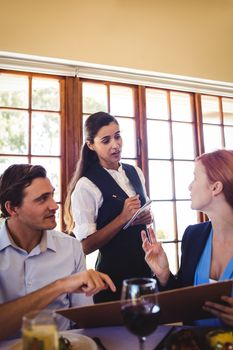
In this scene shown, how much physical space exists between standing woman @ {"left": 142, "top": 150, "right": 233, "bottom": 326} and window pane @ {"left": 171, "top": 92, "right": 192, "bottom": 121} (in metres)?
1.63

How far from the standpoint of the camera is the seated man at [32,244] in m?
1.26

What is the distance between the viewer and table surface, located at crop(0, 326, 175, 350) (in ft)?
2.98

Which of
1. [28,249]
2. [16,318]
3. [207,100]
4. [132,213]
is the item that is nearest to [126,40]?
[207,100]

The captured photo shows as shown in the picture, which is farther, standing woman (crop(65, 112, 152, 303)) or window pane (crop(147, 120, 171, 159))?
window pane (crop(147, 120, 171, 159))

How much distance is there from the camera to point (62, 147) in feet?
8.19

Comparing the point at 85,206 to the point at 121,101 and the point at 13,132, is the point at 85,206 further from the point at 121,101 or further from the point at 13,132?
the point at 121,101

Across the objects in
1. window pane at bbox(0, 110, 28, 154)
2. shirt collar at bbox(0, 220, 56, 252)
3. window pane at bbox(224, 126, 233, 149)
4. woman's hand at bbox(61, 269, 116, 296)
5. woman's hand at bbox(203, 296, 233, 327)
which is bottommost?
woman's hand at bbox(203, 296, 233, 327)

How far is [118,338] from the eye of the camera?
96 centimetres

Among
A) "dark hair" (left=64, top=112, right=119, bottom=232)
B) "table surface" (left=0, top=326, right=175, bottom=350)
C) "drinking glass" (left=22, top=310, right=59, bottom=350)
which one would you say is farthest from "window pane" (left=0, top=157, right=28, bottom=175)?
"drinking glass" (left=22, top=310, right=59, bottom=350)

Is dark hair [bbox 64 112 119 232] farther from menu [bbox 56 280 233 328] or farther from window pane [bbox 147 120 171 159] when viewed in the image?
menu [bbox 56 280 233 328]

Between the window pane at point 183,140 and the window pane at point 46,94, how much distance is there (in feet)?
3.50

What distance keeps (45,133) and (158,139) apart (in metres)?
0.97

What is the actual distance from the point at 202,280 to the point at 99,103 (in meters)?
1.75

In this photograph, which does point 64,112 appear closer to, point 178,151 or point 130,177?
point 130,177
